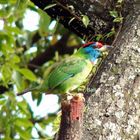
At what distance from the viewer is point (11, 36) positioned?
509 cm

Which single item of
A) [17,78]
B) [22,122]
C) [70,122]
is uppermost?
[70,122]

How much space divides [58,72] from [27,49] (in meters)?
2.90

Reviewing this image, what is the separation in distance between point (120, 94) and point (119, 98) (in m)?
0.03

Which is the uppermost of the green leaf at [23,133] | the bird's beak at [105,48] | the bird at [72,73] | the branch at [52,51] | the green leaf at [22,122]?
the bird's beak at [105,48]

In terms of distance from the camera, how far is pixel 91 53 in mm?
4094

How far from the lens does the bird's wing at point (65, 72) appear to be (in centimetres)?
381

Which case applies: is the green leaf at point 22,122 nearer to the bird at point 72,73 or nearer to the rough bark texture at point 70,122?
the bird at point 72,73

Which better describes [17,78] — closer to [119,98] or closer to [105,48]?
[105,48]

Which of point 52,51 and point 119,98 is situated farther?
point 52,51

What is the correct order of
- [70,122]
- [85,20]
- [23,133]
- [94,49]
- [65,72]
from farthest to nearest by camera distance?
[23,133]
[94,49]
[65,72]
[85,20]
[70,122]

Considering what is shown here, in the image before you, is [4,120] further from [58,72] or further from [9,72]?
[58,72]

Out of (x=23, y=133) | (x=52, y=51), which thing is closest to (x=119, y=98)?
(x=23, y=133)

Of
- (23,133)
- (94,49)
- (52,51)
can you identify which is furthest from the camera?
(52,51)

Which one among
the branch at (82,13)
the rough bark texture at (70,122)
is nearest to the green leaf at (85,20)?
the branch at (82,13)
